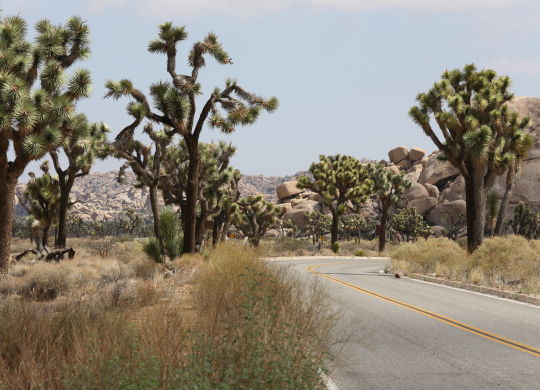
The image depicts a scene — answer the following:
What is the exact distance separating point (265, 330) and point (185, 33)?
1800cm

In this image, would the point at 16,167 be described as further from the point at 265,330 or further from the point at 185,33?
the point at 265,330

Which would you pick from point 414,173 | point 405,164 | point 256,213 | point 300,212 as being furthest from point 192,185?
point 405,164

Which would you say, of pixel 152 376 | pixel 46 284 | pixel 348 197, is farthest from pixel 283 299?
pixel 348 197

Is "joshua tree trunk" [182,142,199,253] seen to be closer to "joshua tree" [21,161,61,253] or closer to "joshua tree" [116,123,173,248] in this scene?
"joshua tree" [116,123,173,248]

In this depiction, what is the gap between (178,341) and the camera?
4867 mm

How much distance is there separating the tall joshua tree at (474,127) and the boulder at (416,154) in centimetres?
9989

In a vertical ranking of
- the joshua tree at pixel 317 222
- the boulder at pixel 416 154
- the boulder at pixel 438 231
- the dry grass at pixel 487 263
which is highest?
the boulder at pixel 416 154

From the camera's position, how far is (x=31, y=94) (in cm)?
1841

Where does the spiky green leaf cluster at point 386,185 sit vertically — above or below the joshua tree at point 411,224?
above

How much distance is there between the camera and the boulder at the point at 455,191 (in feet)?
296

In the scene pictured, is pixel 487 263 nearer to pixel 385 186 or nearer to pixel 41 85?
pixel 41 85

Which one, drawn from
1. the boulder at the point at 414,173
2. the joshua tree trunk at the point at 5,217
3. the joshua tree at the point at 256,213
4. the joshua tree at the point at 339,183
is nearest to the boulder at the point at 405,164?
the boulder at the point at 414,173

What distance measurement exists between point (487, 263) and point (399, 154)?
11104 centimetres

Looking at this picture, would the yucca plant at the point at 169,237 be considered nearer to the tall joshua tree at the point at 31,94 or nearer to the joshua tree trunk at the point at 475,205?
the tall joshua tree at the point at 31,94
